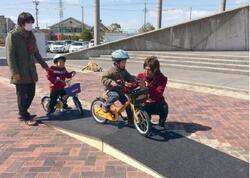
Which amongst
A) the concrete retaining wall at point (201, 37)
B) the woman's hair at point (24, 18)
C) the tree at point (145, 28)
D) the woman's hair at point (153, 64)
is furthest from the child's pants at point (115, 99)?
the tree at point (145, 28)

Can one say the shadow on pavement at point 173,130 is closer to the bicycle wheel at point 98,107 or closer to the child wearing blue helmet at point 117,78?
the child wearing blue helmet at point 117,78

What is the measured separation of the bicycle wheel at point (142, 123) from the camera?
4.39 metres

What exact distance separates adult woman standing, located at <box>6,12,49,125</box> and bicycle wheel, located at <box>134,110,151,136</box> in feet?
6.19

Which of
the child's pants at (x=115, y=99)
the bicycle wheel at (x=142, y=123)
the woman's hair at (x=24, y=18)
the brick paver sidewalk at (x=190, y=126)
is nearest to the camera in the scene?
the brick paver sidewalk at (x=190, y=126)

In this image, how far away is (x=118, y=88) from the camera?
463 centimetres

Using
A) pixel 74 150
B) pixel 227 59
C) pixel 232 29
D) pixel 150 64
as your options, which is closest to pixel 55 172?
pixel 74 150

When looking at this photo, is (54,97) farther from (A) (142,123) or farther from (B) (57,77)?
(A) (142,123)

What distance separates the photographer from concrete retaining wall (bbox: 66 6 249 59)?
15.0 m

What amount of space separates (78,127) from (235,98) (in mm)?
4154

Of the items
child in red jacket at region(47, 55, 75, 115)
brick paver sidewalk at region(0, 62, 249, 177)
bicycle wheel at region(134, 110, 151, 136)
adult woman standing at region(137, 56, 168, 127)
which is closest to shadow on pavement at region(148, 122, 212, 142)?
brick paver sidewalk at region(0, 62, 249, 177)

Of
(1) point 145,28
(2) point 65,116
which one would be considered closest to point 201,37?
(2) point 65,116

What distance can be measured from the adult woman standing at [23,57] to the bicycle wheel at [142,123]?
189 cm

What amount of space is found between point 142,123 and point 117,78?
765 millimetres

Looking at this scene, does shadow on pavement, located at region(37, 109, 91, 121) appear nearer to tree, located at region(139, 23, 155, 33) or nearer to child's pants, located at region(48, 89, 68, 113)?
child's pants, located at region(48, 89, 68, 113)
